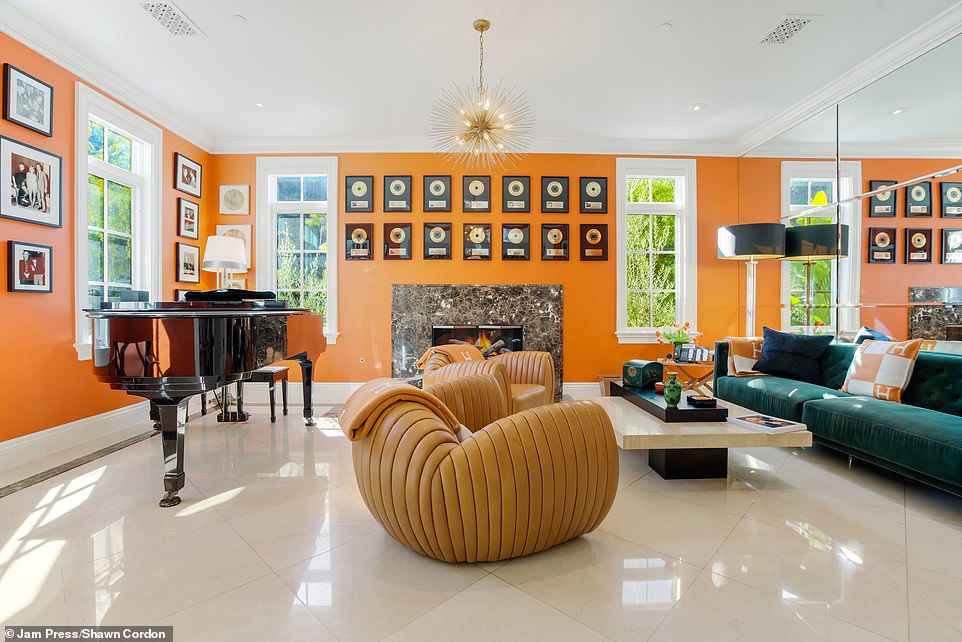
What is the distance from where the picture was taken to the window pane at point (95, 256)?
3717 mm

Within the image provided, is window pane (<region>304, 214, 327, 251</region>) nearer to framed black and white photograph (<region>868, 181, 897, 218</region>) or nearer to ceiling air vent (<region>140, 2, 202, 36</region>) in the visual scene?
ceiling air vent (<region>140, 2, 202, 36</region>)

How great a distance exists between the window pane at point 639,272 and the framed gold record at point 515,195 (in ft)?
4.73

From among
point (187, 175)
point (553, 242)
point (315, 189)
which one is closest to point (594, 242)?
point (553, 242)

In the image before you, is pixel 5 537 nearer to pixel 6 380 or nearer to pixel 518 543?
pixel 6 380

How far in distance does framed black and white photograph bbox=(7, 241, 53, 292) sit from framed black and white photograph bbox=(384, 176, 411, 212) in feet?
9.85

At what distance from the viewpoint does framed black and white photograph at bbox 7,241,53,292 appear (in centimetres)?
300

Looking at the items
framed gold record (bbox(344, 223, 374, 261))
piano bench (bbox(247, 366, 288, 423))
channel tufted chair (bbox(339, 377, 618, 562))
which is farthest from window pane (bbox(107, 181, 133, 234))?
channel tufted chair (bbox(339, 377, 618, 562))

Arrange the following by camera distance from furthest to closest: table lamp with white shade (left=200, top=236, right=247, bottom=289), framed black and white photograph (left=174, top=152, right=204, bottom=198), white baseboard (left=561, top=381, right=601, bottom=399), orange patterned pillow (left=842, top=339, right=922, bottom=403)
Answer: white baseboard (left=561, top=381, right=601, bottom=399)
framed black and white photograph (left=174, top=152, right=204, bottom=198)
table lamp with white shade (left=200, top=236, right=247, bottom=289)
orange patterned pillow (left=842, top=339, right=922, bottom=403)

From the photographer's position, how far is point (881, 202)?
145 inches

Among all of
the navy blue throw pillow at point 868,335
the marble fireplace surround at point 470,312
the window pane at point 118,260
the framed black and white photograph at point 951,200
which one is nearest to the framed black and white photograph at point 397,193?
the marble fireplace surround at point 470,312

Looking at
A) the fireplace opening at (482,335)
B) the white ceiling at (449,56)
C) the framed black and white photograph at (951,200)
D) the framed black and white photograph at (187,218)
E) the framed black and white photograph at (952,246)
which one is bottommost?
the fireplace opening at (482,335)

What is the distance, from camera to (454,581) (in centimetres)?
165

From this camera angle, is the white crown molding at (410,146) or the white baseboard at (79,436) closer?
the white baseboard at (79,436)

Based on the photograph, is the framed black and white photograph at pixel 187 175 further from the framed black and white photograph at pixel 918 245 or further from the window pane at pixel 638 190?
the framed black and white photograph at pixel 918 245
